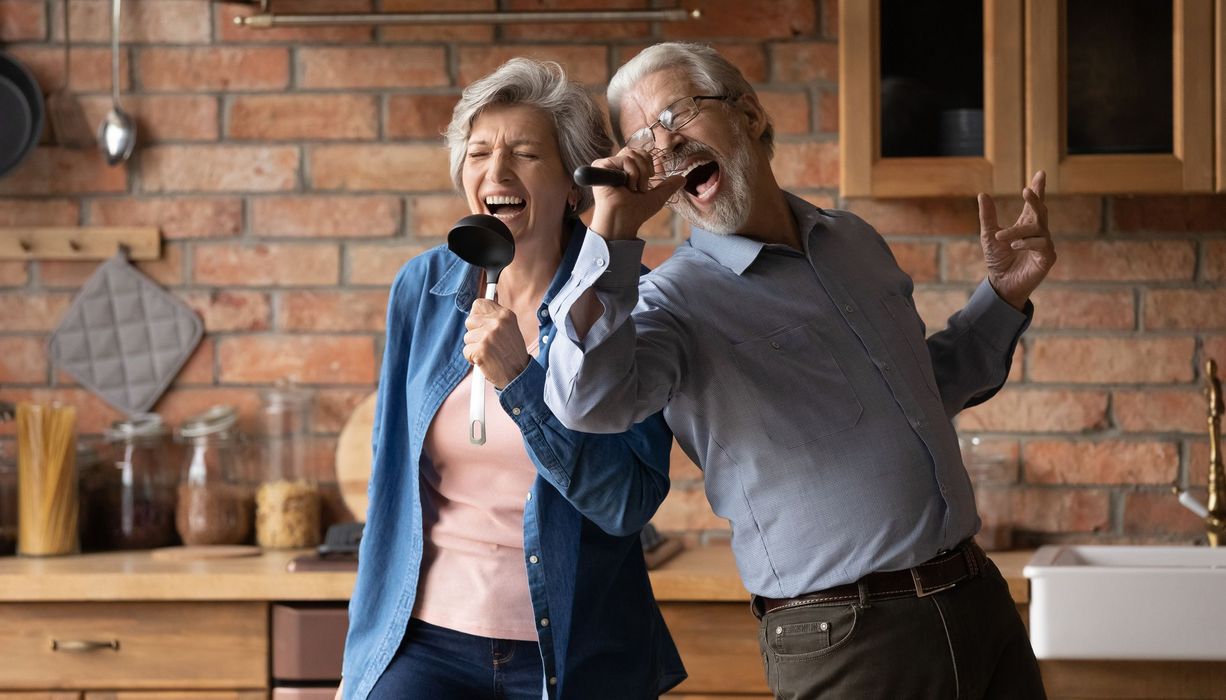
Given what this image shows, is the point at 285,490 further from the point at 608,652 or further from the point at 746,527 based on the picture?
the point at 746,527

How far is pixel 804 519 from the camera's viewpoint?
141 centimetres

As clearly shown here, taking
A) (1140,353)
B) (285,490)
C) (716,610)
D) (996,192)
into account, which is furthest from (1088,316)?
(285,490)

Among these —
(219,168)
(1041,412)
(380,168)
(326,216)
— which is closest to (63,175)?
(219,168)

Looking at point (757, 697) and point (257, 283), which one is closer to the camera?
point (757, 697)

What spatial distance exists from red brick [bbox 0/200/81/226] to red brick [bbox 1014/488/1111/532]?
6.57ft

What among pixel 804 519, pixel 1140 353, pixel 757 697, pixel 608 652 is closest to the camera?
pixel 804 519

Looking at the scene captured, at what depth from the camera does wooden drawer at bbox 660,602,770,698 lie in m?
2.20

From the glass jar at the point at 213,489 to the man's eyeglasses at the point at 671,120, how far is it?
1382 mm

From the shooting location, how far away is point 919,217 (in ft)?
8.48

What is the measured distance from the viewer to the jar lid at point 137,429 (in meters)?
2.58

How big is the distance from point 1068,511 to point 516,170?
1.44 meters

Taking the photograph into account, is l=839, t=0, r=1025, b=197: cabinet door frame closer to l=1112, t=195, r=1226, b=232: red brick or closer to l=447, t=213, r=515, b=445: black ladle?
l=1112, t=195, r=1226, b=232: red brick

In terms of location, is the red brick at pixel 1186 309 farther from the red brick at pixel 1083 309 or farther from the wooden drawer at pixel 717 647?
the wooden drawer at pixel 717 647

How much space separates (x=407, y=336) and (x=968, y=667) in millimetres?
828
